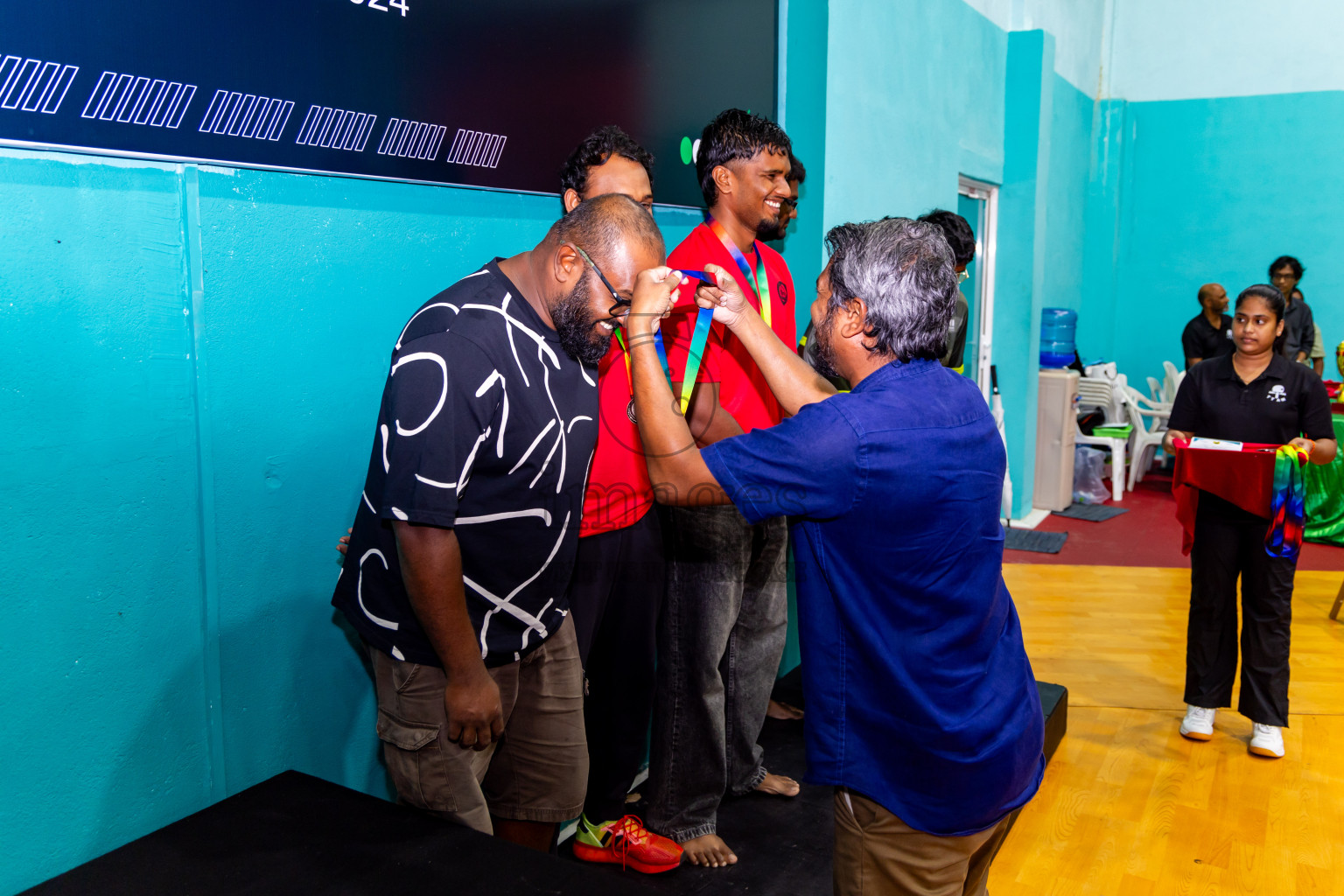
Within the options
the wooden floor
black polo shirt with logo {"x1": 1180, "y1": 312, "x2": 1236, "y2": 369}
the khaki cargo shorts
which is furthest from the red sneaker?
black polo shirt with logo {"x1": 1180, "y1": 312, "x2": 1236, "y2": 369}

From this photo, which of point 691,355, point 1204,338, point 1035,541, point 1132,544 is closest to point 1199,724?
point 691,355

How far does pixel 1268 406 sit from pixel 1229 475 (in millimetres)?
305

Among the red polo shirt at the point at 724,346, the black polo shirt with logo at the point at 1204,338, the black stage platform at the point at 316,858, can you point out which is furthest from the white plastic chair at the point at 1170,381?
the black stage platform at the point at 316,858

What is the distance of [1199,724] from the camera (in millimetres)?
3686

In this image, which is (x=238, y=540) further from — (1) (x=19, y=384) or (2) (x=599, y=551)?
(2) (x=599, y=551)

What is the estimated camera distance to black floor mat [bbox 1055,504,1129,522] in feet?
24.0

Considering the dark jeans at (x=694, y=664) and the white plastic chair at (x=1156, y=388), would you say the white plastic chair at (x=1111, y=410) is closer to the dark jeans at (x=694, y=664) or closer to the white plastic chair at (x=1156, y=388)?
the white plastic chair at (x=1156, y=388)

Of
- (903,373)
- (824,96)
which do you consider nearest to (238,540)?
(903,373)

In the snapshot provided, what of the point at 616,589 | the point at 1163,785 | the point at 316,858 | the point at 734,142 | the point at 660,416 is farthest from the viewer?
the point at 1163,785

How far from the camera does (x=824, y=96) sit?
390cm

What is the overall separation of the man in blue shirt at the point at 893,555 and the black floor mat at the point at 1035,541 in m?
5.05

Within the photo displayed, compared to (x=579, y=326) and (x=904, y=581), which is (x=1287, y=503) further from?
(x=579, y=326)

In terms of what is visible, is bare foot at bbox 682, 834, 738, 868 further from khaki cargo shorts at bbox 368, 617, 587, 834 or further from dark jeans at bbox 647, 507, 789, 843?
khaki cargo shorts at bbox 368, 617, 587, 834

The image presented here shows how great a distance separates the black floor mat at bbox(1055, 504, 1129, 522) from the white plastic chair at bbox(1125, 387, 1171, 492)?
0.86m
